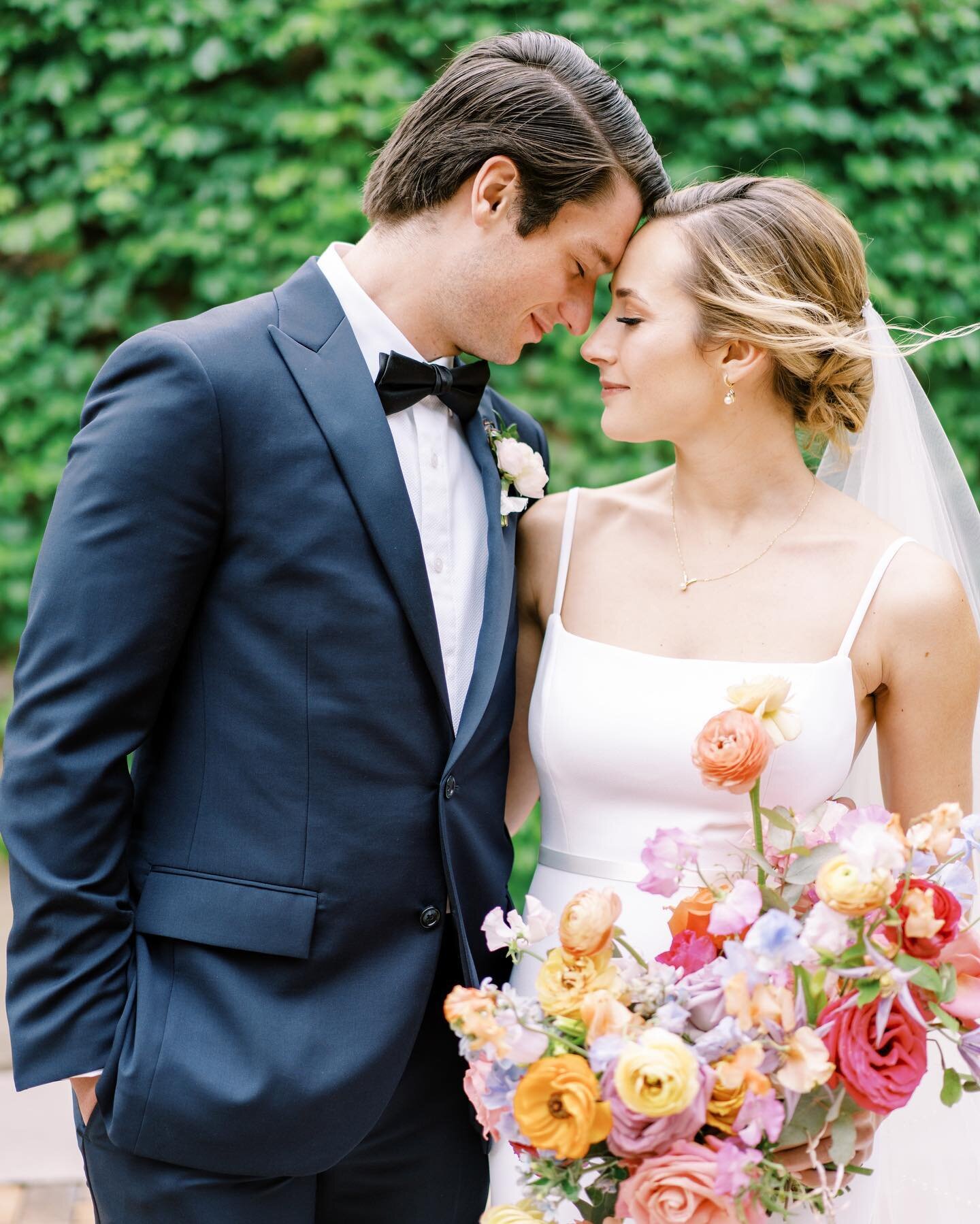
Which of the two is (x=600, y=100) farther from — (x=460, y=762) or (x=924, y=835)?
(x=924, y=835)

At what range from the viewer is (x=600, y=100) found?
2.26 meters

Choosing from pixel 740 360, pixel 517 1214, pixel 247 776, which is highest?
pixel 740 360

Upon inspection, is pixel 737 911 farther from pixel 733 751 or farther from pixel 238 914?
pixel 238 914

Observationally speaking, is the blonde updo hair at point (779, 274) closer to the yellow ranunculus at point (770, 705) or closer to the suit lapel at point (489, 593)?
the suit lapel at point (489, 593)

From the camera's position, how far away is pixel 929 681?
2.26 metres

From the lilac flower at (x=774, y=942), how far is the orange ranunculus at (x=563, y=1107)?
0.80 feet

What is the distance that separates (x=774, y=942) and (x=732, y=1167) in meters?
0.27

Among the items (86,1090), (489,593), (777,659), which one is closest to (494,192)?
Answer: (489,593)

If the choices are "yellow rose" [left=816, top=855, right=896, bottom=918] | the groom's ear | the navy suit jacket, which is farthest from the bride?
"yellow rose" [left=816, top=855, right=896, bottom=918]

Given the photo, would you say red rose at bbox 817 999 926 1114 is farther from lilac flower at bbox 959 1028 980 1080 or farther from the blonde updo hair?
the blonde updo hair

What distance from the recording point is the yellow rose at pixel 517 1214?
5.27 feet

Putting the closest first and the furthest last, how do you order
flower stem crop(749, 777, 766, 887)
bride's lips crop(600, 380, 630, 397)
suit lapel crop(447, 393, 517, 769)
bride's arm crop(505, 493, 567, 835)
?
flower stem crop(749, 777, 766, 887) → suit lapel crop(447, 393, 517, 769) → bride's lips crop(600, 380, 630, 397) → bride's arm crop(505, 493, 567, 835)

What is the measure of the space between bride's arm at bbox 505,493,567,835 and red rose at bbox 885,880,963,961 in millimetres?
1078

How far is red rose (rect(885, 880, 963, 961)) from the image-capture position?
5.10 ft
